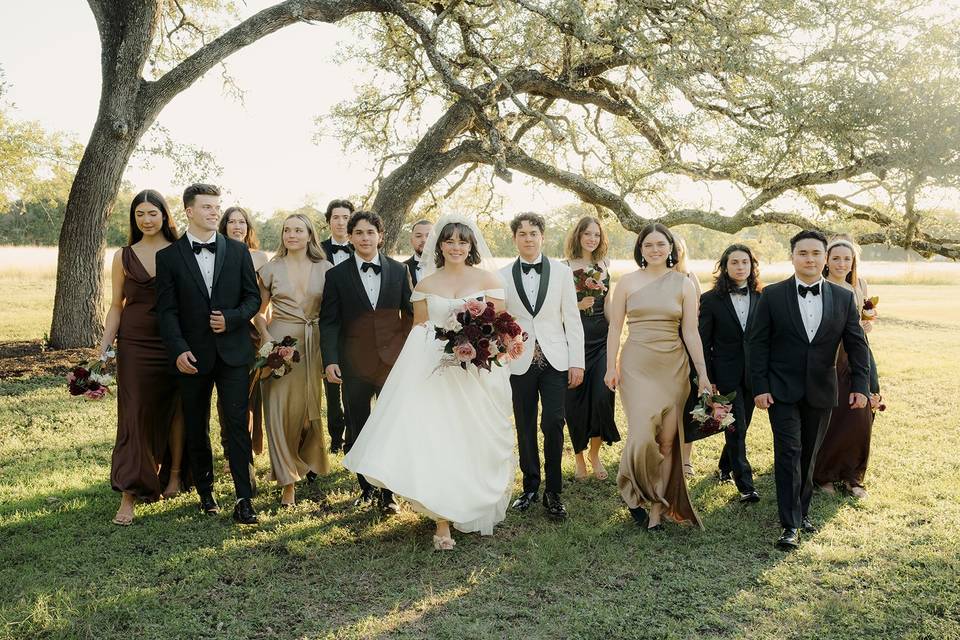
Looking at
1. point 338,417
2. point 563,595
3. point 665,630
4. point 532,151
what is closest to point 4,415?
point 338,417

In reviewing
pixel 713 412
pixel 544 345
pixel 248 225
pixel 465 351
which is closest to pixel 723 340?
pixel 713 412

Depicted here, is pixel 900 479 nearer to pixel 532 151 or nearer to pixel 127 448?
pixel 127 448

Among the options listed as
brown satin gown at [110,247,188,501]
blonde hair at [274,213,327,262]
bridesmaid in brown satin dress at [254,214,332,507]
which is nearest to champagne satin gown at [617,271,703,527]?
bridesmaid in brown satin dress at [254,214,332,507]

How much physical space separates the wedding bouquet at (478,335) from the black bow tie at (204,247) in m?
1.92

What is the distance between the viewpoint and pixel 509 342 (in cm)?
511

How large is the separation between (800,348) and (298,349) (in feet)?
13.7

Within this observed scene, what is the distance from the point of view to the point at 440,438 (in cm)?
517

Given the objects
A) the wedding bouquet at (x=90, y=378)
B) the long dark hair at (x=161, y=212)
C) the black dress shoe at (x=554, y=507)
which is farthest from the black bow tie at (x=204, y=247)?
the black dress shoe at (x=554, y=507)

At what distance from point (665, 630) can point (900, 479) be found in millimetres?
4161

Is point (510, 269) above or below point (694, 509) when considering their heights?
above

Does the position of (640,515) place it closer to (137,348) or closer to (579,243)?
(579,243)

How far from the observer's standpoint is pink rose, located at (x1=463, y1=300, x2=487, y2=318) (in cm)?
503

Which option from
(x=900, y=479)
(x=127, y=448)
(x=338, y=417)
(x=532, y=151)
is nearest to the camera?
(x=127, y=448)

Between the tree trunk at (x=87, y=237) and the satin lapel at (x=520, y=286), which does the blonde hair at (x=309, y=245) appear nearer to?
the satin lapel at (x=520, y=286)
